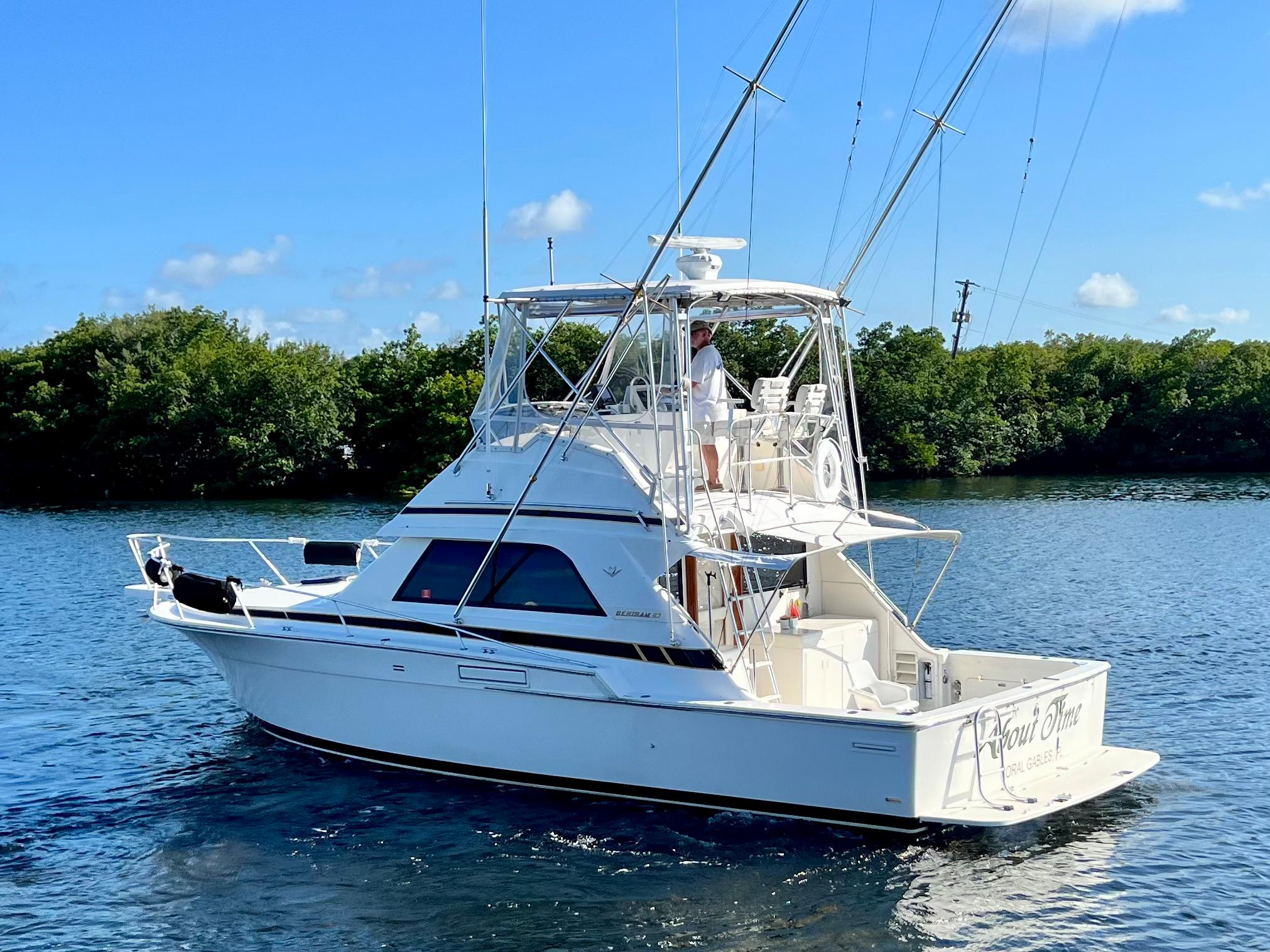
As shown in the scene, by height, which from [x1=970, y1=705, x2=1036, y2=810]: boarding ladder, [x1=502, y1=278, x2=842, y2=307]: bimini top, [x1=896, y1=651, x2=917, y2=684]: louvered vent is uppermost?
[x1=502, y1=278, x2=842, y2=307]: bimini top

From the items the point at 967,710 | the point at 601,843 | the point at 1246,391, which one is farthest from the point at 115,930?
the point at 1246,391

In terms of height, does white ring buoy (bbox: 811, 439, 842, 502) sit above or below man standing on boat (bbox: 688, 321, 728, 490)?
below

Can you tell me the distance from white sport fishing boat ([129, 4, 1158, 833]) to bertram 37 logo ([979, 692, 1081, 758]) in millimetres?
27

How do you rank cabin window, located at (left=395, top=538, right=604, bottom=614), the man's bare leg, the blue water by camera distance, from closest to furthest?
the blue water, cabin window, located at (left=395, top=538, right=604, bottom=614), the man's bare leg

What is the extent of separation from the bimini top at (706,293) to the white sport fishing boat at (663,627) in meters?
0.03

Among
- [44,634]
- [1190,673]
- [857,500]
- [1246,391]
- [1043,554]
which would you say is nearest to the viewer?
[857,500]

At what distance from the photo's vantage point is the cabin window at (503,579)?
39.6 ft

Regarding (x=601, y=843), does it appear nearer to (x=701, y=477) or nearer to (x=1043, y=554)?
(x=701, y=477)

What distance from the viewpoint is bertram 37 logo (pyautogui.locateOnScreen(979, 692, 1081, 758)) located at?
35.5ft

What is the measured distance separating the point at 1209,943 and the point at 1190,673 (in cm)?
894

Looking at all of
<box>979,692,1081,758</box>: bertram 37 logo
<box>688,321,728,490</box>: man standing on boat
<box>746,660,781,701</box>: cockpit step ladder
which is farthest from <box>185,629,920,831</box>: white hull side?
<box>688,321,728,490</box>: man standing on boat

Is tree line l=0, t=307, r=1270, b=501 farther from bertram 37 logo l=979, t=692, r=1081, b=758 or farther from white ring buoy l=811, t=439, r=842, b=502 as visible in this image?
bertram 37 logo l=979, t=692, r=1081, b=758

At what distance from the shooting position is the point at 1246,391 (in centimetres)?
6531

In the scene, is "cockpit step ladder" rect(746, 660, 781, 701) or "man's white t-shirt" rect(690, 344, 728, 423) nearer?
"cockpit step ladder" rect(746, 660, 781, 701)
